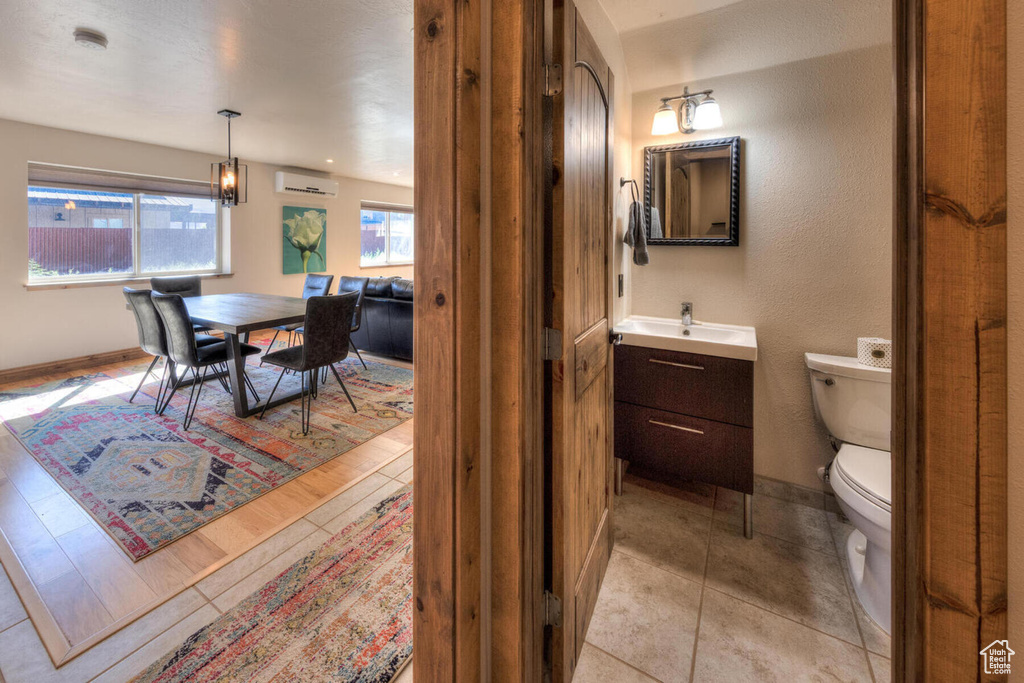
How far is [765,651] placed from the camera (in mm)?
1346

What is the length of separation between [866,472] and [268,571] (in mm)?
2193

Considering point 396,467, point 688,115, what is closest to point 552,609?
point 396,467

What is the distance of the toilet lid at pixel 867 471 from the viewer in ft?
4.45

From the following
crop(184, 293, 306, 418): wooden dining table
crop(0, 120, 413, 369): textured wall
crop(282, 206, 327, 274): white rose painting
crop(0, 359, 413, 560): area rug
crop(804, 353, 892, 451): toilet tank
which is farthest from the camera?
crop(282, 206, 327, 274): white rose painting

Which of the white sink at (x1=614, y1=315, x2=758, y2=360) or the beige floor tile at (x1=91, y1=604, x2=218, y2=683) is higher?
the white sink at (x1=614, y1=315, x2=758, y2=360)

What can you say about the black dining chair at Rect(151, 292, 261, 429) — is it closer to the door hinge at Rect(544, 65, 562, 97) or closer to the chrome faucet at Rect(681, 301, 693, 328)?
the door hinge at Rect(544, 65, 562, 97)

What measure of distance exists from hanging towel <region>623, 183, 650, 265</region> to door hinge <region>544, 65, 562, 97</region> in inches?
47.4

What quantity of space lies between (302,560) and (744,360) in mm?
1974

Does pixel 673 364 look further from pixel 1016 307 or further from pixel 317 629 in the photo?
pixel 317 629

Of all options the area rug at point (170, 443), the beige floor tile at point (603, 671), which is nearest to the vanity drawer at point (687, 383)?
the beige floor tile at point (603, 671)

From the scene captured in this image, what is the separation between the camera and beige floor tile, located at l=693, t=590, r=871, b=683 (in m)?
1.27

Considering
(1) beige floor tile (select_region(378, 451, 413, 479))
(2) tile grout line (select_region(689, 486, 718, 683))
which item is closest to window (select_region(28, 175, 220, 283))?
(1) beige floor tile (select_region(378, 451, 413, 479))

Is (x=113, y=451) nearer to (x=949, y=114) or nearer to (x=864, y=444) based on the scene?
(x=949, y=114)

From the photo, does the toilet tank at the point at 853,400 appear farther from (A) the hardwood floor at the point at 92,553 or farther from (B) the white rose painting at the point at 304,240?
(B) the white rose painting at the point at 304,240
